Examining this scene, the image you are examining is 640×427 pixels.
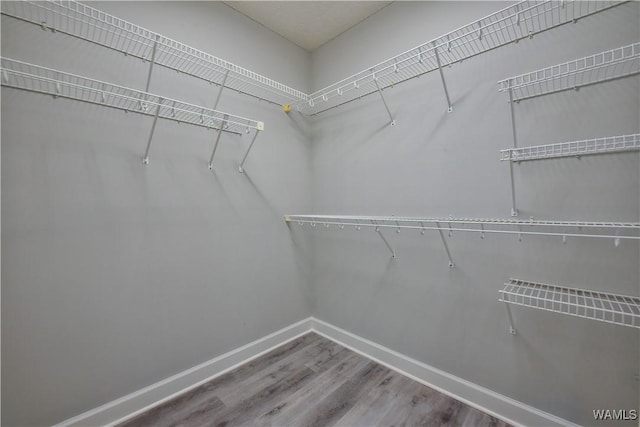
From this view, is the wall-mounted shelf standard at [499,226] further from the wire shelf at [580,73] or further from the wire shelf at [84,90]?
the wire shelf at [84,90]

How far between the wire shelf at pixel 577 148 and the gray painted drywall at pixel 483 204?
0.12ft

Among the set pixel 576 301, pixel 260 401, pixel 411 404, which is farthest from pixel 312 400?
pixel 576 301

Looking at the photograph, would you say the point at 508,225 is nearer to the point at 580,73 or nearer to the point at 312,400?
the point at 580,73

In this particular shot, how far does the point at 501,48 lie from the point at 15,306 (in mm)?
2643

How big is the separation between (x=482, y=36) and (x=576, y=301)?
4.12 feet

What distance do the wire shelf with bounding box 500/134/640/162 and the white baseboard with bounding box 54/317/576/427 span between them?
49.1 inches

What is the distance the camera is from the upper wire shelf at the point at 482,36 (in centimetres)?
123

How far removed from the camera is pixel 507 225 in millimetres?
1426

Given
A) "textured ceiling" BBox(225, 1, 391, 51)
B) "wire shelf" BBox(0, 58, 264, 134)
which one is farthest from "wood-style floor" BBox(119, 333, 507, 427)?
"textured ceiling" BBox(225, 1, 391, 51)

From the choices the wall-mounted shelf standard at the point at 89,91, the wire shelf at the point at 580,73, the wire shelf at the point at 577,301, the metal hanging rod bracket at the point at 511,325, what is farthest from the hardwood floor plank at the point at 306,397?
the wire shelf at the point at 580,73

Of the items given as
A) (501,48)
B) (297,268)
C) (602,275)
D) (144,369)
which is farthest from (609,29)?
(144,369)

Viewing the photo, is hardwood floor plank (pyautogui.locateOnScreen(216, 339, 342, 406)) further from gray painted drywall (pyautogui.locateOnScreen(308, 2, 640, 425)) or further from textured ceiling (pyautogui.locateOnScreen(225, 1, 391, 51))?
textured ceiling (pyautogui.locateOnScreen(225, 1, 391, 51))

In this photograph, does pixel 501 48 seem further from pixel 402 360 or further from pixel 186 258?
pixel 186 258

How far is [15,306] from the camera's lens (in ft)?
3.92
